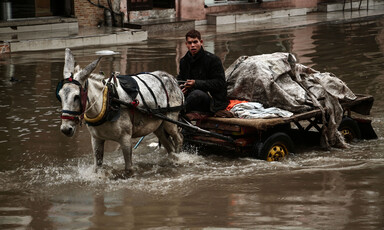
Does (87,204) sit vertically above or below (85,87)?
below

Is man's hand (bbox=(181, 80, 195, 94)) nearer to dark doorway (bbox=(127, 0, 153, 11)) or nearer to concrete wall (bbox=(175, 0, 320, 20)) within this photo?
dark doorway (bbox=(127, 0, 153, 11))

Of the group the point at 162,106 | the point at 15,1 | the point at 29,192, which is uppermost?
the point at 15,1

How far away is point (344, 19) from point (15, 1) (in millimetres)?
12336

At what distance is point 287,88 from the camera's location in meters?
8.70

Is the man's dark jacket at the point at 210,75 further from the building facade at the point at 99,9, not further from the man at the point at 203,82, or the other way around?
the building facade at the point at 99,9

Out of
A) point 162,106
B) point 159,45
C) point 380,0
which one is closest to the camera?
point 162,106

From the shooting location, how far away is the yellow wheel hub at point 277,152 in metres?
8.19

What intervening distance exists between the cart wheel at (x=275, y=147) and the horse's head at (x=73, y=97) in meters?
2.46

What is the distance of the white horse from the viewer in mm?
6656

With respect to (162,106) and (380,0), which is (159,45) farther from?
(380,0)

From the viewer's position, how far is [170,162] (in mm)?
8352

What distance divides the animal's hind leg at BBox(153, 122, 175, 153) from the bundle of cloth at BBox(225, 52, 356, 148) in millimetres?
1180

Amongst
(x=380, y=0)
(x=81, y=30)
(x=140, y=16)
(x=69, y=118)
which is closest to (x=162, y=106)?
(x=69, y=118)

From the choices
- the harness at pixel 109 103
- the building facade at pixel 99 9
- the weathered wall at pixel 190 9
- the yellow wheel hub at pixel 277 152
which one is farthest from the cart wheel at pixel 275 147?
the weathered wall at pixel 190 9
